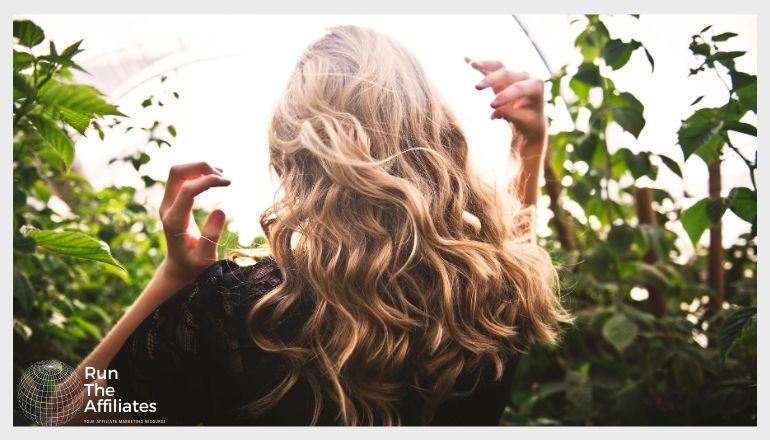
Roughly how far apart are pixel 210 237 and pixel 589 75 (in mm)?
849

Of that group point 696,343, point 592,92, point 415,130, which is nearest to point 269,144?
point 415,130

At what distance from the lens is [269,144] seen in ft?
3.68

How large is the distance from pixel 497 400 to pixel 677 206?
1.05 metres

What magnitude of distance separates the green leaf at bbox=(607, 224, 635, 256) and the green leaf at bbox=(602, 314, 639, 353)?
0.50ft

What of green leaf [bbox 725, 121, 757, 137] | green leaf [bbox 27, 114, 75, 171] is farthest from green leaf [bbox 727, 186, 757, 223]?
green leaf [bbox 27, 114, 75, 171]

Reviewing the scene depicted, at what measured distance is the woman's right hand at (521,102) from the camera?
1211 millimetres

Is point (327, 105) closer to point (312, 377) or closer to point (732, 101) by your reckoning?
point (312, 377)

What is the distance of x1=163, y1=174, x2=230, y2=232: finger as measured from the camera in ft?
3.46

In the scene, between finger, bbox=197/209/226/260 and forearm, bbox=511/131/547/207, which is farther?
forearm, bbox=511/131/547/207

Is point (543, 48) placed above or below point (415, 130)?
above

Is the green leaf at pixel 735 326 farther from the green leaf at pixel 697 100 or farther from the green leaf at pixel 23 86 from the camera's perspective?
the green leaf at pixel 23 86

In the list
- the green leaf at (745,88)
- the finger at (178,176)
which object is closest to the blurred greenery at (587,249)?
the green leaf at (745,88)

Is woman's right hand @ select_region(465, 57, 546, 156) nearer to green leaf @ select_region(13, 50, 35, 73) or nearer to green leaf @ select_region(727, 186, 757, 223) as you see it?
green leaf @ select_region(727, 186, 757, 223)

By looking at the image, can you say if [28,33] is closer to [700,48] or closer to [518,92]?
[518,92]
